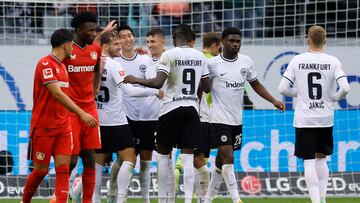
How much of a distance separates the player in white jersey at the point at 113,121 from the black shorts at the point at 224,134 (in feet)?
3.00

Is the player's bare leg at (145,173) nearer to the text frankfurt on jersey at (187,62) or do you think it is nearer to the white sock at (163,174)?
the white sock at (163,174)

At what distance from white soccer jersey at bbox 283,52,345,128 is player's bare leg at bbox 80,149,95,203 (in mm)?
2659

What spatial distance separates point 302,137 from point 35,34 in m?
8.57

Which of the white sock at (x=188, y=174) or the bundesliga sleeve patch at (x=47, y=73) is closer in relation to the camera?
the bundesliga sleeve patch at (x=47, y=73)

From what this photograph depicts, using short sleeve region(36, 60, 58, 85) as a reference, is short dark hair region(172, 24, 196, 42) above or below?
above

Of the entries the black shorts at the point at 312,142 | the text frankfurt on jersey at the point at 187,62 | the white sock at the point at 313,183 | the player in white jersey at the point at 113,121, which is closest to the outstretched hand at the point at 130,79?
the player in white jersey at the point at 113,121

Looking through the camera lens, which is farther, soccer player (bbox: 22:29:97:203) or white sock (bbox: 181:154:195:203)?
white sock (bbox: 181:154:195:203)

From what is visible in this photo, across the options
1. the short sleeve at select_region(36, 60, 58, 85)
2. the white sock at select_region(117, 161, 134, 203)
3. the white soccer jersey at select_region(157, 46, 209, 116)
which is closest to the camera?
the short sleeve at select_region(36, 60, 58, 85)

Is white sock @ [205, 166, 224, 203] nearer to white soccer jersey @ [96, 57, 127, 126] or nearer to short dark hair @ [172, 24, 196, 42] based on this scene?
white soccer jersey @ [96, 57, 127, 126]

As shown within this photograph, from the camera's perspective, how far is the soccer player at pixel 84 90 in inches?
472

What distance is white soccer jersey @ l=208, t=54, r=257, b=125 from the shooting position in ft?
43.3

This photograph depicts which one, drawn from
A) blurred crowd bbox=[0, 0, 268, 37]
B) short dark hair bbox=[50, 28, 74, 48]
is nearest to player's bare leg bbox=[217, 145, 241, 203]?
short dark hair bbox=[50, 28, 74, 48]

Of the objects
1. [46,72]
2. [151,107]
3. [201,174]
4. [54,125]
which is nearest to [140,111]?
[151,107]

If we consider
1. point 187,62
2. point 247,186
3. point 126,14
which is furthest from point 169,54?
point 126,14
